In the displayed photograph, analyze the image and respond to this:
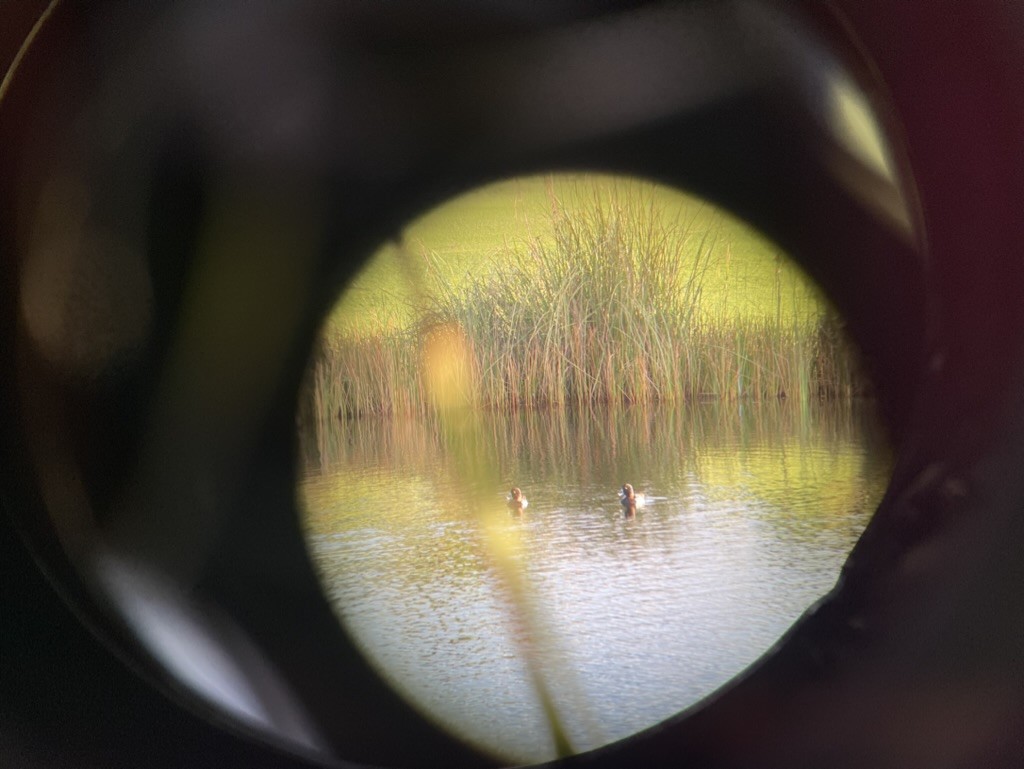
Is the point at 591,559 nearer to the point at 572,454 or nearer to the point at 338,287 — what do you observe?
the point at 572,454

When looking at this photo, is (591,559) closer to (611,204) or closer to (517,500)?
(517,500)

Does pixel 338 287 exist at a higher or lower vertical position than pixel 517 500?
higher

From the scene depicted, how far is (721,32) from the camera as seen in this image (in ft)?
1.64

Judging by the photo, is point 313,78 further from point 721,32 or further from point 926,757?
point 926,757

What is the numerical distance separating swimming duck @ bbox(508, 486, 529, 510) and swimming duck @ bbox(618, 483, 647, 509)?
0.18ft

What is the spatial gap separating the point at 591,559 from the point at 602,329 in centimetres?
13

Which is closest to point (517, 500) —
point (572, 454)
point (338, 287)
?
point (572, 454)

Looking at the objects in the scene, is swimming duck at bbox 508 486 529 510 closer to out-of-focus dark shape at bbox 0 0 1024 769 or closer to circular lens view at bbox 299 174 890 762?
circular lens view at bbox 299 174 890 762

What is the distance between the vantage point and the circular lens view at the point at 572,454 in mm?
539

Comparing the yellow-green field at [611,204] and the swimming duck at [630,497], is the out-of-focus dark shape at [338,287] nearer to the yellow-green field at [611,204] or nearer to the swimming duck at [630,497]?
the yellow-green field at [611,204]

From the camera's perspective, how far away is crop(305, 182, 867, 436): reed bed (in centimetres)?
55

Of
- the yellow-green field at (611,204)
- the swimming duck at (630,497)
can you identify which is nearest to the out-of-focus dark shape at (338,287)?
the yellow-green field at (611,204)

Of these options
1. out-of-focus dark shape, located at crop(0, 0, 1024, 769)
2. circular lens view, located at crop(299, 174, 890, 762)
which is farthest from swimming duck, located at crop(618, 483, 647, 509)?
out-of-focus dark shape, located at crop(0, 0, 1024, 769)

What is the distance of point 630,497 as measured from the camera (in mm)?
544
